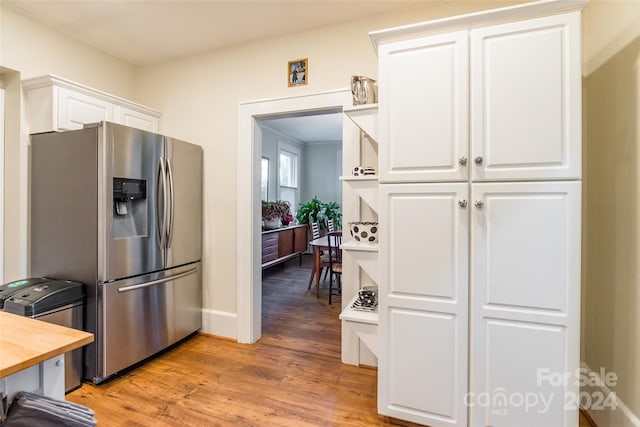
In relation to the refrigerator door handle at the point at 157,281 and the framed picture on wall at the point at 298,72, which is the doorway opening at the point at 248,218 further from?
the refrigerator door handle at the point at 157,281

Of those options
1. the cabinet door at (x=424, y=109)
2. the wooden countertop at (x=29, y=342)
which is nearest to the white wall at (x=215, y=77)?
the cabinet door at (x=424, y=109)

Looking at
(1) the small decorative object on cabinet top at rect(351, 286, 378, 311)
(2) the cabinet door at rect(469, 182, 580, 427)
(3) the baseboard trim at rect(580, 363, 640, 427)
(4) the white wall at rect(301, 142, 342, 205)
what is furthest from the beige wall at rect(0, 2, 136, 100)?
(4) the white wall at rect(301, 142, 342, 205)

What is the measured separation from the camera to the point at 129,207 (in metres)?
2.26

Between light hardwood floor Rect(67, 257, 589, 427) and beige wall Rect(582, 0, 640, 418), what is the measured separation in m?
1.24

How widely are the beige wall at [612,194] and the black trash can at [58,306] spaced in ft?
10.1

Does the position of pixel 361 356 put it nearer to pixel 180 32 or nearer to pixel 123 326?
pixel 123 326

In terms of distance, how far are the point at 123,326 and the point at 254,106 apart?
1951 mm


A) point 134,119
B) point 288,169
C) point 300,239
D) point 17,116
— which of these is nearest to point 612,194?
point 134,119

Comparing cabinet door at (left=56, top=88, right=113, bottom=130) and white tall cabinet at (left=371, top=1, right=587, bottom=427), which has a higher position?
cabinet door at (left=56, top=88, right=113, bottom=130)

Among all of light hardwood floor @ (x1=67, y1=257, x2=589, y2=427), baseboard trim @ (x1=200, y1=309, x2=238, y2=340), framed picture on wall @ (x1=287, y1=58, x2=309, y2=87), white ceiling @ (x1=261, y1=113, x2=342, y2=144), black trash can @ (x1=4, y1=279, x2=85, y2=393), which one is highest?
white ceiling @ (x1=261, y1=113, x2=342, y2=144)

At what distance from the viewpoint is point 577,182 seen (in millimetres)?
1416

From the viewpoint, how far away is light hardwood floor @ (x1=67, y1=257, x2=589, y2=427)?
1.83 metres

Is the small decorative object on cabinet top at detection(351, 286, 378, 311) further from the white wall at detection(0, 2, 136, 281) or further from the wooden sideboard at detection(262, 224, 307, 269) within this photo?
the wooden sideboard at detection(262, 224, 307, 269)

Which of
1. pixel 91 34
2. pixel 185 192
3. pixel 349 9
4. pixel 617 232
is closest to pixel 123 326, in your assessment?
pixel 185 192
